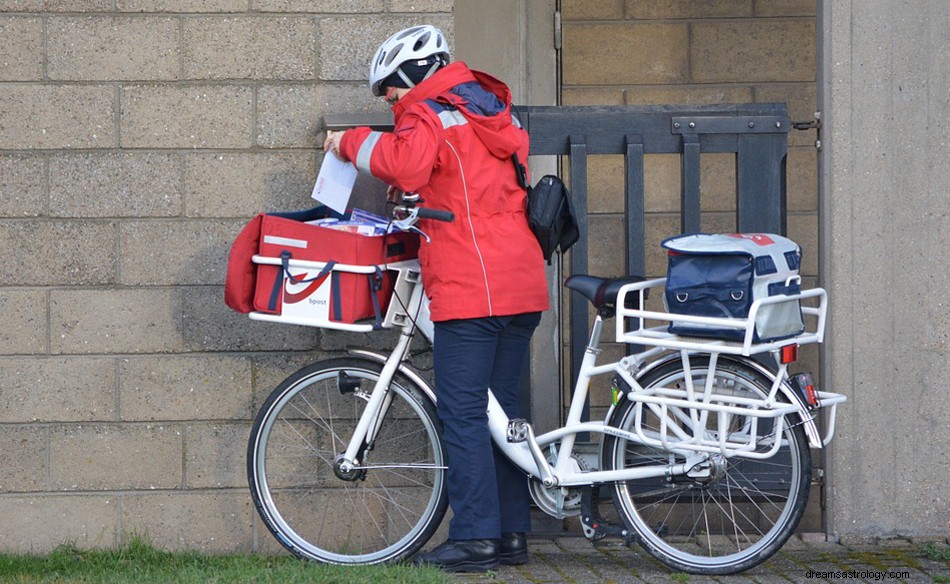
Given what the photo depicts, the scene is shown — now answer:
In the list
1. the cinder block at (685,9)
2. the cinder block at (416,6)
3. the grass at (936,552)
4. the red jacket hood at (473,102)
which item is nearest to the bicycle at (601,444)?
the red jacket hood at (473,102)

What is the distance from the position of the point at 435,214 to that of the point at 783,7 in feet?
11.2

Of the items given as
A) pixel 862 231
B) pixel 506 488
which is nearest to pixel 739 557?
pixel 506 488

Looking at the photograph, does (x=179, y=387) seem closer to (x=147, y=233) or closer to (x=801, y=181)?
(x=147, y=233)

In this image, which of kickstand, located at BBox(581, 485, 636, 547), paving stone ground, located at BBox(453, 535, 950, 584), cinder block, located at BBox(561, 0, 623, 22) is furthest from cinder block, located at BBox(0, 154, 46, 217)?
cinder block, located at BBox(561, 0, 623, 22)

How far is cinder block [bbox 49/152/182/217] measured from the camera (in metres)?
5.43

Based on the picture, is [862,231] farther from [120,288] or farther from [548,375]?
[120,288]

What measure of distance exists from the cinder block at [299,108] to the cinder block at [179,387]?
3.01 ft

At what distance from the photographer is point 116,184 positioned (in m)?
5.43

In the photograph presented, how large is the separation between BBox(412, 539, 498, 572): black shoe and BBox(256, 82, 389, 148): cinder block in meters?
1.70

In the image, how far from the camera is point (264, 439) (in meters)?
5.12

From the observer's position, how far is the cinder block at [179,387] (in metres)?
5.45

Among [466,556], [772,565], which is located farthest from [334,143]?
[772,565]

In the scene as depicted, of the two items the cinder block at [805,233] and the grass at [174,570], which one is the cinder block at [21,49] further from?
the cinder block at [805,233]

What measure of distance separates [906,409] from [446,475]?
1.93m
